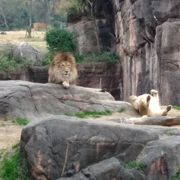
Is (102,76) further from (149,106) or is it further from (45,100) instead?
(149,106)

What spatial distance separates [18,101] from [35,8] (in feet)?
140

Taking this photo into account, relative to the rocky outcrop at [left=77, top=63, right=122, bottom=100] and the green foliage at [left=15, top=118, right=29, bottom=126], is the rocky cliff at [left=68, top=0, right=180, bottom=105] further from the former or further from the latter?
the green foliage at [left=15, top=118, right=29, bottom=126]

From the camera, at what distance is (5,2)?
52.8 metres

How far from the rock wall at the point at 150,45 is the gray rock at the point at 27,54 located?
4.27m

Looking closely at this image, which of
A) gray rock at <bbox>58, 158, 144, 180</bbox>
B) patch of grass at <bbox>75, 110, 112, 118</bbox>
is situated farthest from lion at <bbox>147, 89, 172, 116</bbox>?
gray rock at <bbox>58, 158, 144, 180</bbox>

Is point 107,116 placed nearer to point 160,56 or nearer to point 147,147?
point 147,147

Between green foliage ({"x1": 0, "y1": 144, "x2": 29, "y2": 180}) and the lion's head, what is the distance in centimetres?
404

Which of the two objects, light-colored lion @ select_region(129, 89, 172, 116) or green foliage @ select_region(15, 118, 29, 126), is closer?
green foliage @ select_region(15, 118, 29, 126)

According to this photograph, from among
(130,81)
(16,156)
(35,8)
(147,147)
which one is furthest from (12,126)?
(35,8)

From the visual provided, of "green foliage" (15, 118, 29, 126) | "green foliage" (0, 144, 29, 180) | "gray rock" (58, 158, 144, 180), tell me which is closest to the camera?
"gray rock" (58, 158, 144, 180)

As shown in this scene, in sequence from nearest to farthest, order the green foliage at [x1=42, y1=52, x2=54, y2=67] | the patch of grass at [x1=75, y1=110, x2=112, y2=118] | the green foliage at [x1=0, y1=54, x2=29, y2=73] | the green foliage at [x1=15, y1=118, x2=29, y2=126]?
the green foliage at [x1=15, y1=118, x2=29, y2=126] → the patch of grass at [x1=75, y1=110, x2=112, y2=118] → the green foliage at [x1=0, y1=54, x2=29, y2=73] → the green foliage at [x1=42, y1=52, x2=54, y2=67]

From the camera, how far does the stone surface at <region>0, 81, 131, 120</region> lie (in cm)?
1106

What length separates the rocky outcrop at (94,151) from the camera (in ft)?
25.4

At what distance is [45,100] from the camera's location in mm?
11578
